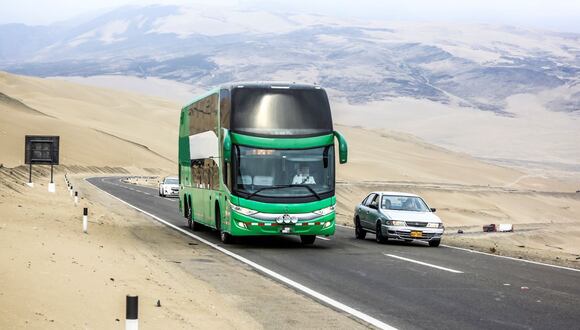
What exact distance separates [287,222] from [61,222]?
29.0 feet

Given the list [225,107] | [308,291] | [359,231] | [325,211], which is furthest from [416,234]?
[308,291]

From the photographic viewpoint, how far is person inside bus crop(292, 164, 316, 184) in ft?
73.9

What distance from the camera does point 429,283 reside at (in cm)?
1639

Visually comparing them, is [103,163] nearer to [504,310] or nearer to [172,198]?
[172,198]

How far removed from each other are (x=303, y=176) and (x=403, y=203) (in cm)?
504

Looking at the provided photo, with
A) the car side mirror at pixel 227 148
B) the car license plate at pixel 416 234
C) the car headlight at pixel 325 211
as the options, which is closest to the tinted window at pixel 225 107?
the car side mirror at pixel 227 148

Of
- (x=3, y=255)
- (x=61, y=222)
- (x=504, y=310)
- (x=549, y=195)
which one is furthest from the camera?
(x=549, y=195)

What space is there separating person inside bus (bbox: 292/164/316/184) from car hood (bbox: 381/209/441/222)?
11.3 feet

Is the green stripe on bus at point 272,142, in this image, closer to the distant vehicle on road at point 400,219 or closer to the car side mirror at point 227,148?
the car side mirror at point 227,148

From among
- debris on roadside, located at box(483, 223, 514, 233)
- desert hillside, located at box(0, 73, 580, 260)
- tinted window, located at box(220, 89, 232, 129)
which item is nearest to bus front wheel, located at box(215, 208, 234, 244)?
tinted window, located at box(220, 89, 232, 129)

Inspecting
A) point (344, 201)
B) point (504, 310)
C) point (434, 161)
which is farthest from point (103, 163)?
point (504, 310)

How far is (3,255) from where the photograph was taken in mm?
16391

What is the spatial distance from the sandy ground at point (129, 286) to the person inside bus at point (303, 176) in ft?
8.55

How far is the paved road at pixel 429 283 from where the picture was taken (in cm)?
1253
